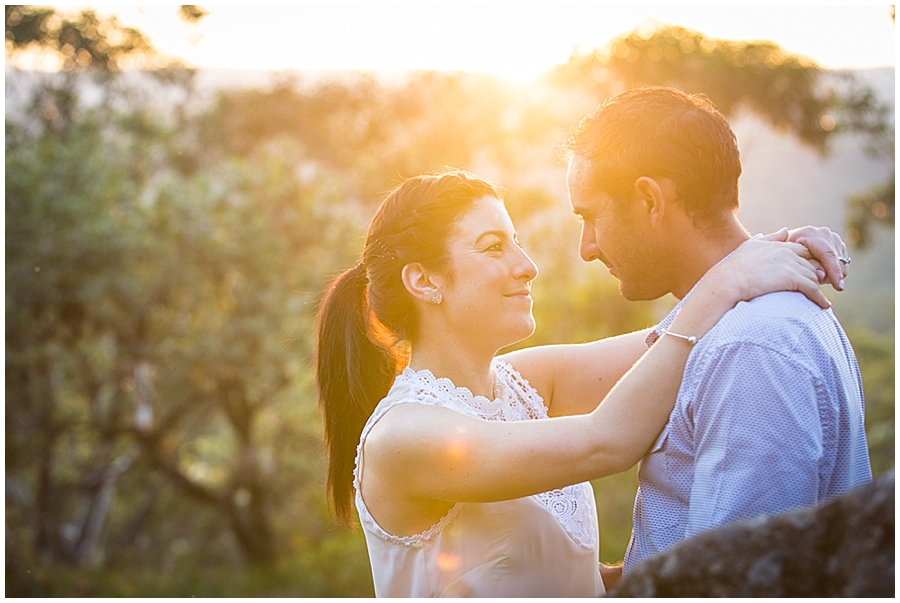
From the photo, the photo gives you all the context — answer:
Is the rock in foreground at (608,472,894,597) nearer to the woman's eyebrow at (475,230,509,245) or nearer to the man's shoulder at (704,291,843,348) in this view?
the man's shoulder at (704,291,843,348)


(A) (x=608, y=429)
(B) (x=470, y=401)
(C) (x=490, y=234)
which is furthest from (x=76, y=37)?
(A) (x=608, y=429)

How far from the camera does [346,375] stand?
2971mm

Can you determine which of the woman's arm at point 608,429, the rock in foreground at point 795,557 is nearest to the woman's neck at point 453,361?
the woman's arm at point 608,429

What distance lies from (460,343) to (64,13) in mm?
11406

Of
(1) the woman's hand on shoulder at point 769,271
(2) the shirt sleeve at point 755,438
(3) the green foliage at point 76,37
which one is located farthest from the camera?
(3) the green foliage at point 76,37

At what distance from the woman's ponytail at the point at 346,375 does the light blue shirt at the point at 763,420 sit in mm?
1107

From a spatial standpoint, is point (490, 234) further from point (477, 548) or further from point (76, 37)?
point (76, 37)

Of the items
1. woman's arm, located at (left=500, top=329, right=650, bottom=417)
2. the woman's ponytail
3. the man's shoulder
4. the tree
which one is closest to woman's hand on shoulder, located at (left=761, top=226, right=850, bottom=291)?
the man's shoulder

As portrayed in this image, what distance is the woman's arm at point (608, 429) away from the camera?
7.16ft

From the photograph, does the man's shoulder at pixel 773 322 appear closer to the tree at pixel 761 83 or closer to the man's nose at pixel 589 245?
the man's nose at pixel 589 245

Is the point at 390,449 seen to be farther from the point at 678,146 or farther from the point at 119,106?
the point at 119,106

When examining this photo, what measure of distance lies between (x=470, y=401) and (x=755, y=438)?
1007mm

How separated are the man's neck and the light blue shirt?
39 cm

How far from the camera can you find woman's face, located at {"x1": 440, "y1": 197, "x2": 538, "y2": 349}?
270cm
